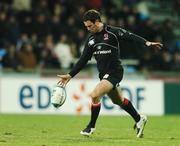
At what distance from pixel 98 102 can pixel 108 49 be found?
101cm

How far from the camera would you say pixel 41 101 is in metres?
22.6

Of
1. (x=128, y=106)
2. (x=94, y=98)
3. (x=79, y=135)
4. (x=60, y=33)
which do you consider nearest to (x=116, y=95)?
(x=128, y=106)

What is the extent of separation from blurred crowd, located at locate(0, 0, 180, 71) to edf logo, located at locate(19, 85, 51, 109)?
731 mm

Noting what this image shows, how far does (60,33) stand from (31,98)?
10.7 ft

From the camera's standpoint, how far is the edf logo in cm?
2248

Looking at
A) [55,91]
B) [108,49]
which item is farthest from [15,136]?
[108,49]

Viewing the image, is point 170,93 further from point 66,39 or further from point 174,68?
point 66,39

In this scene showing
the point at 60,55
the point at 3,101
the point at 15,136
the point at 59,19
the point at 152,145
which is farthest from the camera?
the point at 59,19

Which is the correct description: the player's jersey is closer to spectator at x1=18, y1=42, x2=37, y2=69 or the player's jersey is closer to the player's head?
the player's head

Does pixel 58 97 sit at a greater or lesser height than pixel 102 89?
lesser

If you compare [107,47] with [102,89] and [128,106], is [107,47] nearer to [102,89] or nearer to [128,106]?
A: [102,89]

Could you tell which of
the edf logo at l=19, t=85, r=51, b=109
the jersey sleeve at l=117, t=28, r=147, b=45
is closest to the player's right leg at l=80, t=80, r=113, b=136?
the jersey sleeve at l=117, t=28, r=147, b=45

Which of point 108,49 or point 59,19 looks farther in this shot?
point 59,19

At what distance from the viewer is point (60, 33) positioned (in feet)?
81.5
